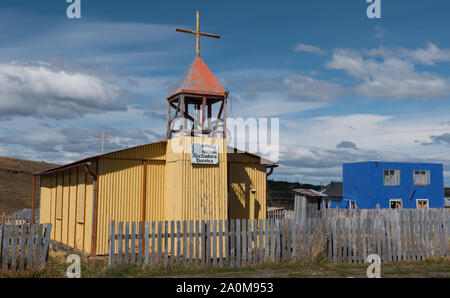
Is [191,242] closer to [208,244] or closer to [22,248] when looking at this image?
[208,244]

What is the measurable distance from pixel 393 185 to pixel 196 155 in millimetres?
26510

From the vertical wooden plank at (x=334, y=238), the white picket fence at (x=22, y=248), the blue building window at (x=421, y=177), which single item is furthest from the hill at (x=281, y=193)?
the white picket fence at (x=22, y=248)

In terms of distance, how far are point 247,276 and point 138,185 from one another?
6.39 metres

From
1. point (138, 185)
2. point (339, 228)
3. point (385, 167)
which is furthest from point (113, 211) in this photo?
A: point (385, 167)

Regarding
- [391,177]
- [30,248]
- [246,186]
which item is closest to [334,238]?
[246,186]

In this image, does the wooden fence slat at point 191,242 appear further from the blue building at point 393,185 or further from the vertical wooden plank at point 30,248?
the blue building at point 393,185

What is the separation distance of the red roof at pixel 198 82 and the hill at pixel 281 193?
1935 inches

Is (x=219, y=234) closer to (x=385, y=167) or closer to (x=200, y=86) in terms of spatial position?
(x=200, y=86)

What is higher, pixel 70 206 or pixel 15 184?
pixel 15 184

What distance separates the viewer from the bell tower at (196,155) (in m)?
15.2

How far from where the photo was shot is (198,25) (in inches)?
685

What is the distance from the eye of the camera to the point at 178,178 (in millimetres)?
15258
